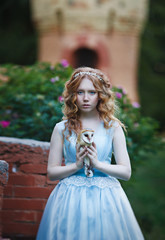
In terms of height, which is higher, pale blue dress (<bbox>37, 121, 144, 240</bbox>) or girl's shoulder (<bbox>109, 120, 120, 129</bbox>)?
girl's shoulder (<bbox>109, 120, 120, 129</bbox>)

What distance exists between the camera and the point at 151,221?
19.0 feet

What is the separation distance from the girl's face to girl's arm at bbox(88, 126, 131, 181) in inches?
8.9

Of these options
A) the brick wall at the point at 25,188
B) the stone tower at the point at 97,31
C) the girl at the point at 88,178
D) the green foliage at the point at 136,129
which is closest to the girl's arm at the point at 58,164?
the girl at the point at 88,178

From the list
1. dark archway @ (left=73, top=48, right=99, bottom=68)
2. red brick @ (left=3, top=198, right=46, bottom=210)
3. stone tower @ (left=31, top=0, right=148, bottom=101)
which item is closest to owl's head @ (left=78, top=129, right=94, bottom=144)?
red brick @ (left=3, top=198, right=46, bottom=210)

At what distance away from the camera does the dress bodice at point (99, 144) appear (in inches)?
99.4

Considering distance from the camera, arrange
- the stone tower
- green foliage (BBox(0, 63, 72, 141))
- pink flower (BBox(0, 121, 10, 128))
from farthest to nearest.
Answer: the stone tower
pink flower (BBox(0, 121, 10, 128))
green foliage (BBox(0, 63, 72, 141))

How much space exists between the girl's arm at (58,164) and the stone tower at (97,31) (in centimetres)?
817

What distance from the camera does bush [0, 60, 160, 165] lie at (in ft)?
13.8

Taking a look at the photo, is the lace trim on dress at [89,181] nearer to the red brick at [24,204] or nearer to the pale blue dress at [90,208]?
the pale blue dress at [90,208]

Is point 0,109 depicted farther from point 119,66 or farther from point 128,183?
point 119,66

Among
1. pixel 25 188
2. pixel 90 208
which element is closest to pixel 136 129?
pixel 25 188

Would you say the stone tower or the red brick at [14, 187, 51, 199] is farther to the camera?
the stone tower

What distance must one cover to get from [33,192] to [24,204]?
4.9 inches

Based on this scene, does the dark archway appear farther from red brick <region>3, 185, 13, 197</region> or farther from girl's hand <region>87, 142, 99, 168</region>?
girl's hand <region>87, 142, 99, 168</region>
